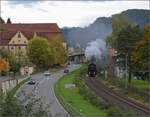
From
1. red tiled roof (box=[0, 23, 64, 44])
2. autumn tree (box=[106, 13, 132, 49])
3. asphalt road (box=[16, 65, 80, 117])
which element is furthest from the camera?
red tiled roof (box=[0, 23, 64, 44])

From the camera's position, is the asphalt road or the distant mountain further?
the distant mountain

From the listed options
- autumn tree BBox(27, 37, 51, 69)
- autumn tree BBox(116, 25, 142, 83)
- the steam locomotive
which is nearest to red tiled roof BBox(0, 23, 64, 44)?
autumn tree BBox(27, 37, 51, 69)

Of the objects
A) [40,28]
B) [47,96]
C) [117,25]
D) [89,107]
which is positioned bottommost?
[47,96]

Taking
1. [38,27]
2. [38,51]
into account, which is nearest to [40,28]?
[38,27]

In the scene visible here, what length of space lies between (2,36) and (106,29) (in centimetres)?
5402

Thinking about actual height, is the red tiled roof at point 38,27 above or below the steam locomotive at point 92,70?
above

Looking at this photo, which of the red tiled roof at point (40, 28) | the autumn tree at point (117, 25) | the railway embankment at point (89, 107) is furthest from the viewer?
the red tiled roof at point (40, 28)

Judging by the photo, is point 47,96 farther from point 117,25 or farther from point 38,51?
point 117,25

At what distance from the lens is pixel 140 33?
161 feet

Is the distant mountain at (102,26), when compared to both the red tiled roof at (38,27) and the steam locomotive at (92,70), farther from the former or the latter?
the steam locomotive at (92,70)

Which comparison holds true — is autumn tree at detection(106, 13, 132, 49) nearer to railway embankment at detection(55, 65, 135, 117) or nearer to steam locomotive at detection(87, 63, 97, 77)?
steam locomotive at detection(87, 63, 97, 77)

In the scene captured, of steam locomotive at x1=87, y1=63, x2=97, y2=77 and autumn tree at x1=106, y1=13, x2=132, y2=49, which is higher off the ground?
autumn tree at x1=106, y1=13, x2=132, y2=49

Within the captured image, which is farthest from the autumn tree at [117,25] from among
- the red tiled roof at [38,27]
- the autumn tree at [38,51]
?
the red tiled roof at [38,27]

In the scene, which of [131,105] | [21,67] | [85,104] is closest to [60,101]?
[85,104]
